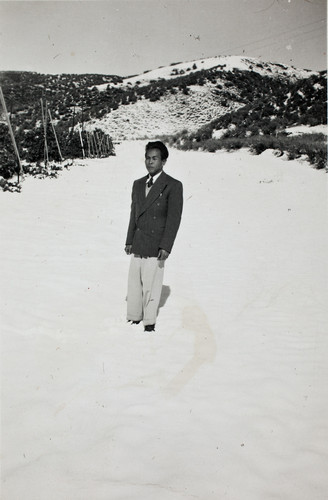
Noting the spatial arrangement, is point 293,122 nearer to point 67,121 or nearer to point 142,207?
point 142,207

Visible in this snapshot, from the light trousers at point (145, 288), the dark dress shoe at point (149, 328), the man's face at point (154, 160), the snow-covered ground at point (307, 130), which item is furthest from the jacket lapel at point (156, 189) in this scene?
the snow-covered ground at point (307, 130)

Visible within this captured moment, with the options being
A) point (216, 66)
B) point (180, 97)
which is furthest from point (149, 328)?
point (216, 66)

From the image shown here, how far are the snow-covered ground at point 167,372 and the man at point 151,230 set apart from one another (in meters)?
0.34

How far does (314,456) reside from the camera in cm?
226

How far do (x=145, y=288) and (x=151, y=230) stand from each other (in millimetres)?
612

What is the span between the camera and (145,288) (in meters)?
3.78

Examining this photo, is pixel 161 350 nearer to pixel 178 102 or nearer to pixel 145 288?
pixel 145 288

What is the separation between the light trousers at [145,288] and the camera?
373cm

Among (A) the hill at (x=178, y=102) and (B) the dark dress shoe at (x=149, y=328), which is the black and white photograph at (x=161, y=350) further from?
(A) the hill at (x=178, y=102)

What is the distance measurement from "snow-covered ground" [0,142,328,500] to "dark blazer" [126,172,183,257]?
0.93 meters

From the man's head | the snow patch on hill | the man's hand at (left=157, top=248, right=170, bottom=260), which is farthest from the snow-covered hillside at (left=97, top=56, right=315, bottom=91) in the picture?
the man's hand at (left=157, top=248, right=170, bottom=260)

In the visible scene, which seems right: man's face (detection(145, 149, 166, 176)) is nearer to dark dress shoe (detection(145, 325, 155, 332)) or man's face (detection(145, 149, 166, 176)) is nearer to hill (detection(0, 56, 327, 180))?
dark dress shoe (detection(145, 325, 155, 332))

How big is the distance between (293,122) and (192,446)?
24.8 metres

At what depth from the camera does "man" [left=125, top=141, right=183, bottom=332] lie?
354 centimetres
